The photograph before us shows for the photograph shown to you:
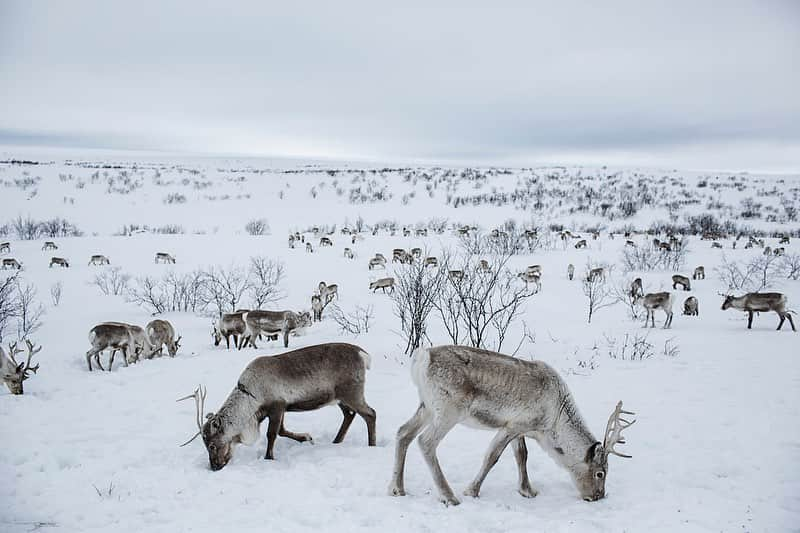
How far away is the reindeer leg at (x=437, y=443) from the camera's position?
5074mm

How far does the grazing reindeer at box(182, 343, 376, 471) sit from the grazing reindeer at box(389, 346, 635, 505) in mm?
1414

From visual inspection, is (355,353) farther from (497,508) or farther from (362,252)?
(362,252)

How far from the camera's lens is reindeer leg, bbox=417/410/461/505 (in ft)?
16.6

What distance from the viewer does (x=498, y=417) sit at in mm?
5211

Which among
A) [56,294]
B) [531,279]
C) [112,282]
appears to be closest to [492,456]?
[531,279]

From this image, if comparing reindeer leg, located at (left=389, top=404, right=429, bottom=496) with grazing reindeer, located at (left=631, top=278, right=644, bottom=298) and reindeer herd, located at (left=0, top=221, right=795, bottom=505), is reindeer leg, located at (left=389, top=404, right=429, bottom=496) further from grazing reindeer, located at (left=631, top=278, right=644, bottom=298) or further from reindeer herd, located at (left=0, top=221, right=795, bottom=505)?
grazing reindeer, located at (left=631, top=278, right=644, bottom=298)

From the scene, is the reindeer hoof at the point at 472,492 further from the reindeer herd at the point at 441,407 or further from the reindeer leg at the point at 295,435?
the reindeer leg at the point at 295,435

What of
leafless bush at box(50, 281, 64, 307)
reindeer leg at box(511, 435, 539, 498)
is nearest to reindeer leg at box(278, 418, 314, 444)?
reindeer leg at box(511, 435, 539, 498)

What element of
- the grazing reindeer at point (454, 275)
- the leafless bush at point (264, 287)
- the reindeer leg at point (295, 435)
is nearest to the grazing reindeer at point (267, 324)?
the leafless bush at point (264, 287)

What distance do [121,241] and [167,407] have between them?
22.8 metres

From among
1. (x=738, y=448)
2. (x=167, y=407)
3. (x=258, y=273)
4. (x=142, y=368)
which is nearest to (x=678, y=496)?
(x=738, y=448)

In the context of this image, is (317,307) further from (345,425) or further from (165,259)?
(165,259)

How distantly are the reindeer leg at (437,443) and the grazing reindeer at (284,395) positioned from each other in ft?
5.25

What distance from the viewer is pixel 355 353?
6672mm
